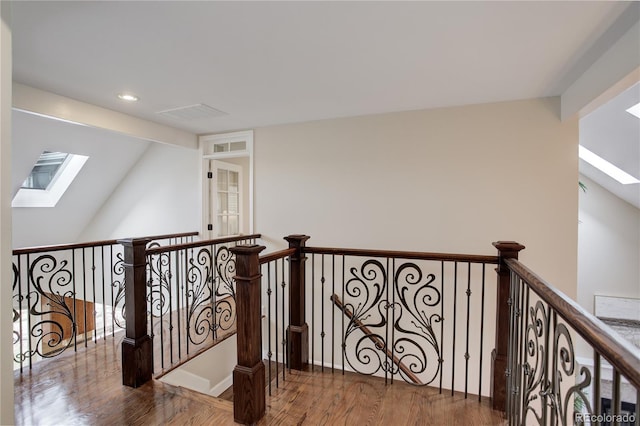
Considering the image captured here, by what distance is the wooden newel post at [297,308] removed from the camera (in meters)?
2.46

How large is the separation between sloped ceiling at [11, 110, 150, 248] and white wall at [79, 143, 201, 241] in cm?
17

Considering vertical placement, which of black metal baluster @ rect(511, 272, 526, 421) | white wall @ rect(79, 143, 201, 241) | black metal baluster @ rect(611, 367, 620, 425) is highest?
white wall @ rect(79, 143, 201, 241)

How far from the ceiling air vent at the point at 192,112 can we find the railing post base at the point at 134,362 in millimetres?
2300

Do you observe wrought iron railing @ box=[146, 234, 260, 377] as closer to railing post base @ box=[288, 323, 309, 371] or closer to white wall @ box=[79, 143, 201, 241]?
white wall @ box=[79, 143, 201, 241]

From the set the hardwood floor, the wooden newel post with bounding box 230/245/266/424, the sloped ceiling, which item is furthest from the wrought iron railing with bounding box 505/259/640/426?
the sloped ceiling

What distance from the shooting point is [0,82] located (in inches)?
44.6

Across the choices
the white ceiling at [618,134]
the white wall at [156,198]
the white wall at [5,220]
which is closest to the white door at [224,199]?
the white wall at [156,198]

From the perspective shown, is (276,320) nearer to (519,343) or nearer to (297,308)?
(297,308)

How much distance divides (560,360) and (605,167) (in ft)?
12.9

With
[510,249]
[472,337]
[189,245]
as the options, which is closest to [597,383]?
[510,249]

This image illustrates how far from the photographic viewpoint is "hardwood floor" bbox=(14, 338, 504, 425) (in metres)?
1.82

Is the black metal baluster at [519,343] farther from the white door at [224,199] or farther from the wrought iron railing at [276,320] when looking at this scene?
the white door at [224,199]

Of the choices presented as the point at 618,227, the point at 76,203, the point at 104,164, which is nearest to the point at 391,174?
the point at 618,227

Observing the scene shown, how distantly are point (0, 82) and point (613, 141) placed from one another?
482cm
